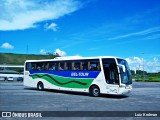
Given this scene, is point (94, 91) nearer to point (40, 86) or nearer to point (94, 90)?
point (94, 90)

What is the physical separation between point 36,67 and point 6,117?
660 inches

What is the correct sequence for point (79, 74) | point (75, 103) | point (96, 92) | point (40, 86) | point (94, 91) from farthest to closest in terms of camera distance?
point (40, 86) → point (79, 74) → point (94, 91) → point (96, 92) → point (75, 103)

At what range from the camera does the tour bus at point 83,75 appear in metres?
20.8

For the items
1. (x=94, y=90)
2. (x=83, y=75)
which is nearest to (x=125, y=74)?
(x=94, y=90)

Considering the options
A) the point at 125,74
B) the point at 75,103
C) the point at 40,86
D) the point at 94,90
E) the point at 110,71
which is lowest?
the point at 75,103

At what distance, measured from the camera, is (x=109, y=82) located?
21.0m

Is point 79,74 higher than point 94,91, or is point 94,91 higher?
point 79,74

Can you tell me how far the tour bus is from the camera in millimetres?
20781

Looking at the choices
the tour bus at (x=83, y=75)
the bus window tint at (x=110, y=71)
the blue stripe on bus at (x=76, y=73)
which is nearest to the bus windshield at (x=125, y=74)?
the tour bus at (x=83, y=75)

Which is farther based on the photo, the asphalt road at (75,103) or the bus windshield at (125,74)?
the bus windshield at (125,74)

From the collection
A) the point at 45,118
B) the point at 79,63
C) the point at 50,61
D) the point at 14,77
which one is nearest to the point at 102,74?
the point at 79,63

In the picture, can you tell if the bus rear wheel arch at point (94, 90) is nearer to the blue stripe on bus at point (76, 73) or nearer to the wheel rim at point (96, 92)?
the wheel rim at point (96, 92)

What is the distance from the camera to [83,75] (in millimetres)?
22953

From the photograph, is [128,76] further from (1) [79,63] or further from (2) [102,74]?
(1) [79,63]
